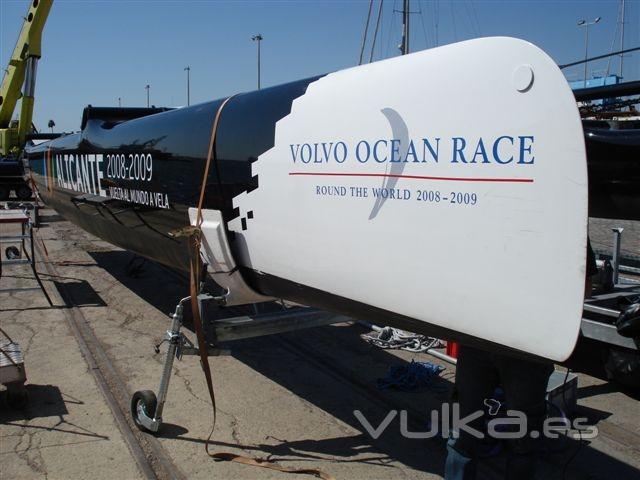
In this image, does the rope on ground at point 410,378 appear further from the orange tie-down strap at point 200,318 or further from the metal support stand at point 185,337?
the orange tie-down strap at point 200,318

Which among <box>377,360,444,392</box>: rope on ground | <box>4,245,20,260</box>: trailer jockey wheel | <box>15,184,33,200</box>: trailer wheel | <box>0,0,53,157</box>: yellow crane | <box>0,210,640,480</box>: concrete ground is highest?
<box>0,0,53,157</box>: yellow crane

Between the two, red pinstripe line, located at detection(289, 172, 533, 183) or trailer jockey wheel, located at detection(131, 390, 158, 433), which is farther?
trailer jockey wheel, located at detection(131, 390, 158, 433)

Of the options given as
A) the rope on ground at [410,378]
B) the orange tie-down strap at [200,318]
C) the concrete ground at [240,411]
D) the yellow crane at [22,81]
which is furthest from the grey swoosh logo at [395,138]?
the yellow crane at [22,81]

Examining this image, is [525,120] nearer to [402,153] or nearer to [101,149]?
[402,153]

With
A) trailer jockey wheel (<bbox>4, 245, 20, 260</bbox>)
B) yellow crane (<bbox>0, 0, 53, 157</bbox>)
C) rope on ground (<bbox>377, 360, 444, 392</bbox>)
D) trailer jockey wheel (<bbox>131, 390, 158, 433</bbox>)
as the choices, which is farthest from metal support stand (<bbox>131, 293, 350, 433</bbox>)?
yellow crane (<bbox>0, 0, 53, 157</bbox>)

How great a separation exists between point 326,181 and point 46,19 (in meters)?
15.5

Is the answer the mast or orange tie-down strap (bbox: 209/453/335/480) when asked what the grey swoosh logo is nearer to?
orange tie-down strap (bbox: 209/453/335/480)

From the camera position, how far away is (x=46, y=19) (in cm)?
1529

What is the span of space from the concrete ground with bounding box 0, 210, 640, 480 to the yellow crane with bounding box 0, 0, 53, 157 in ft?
38.1

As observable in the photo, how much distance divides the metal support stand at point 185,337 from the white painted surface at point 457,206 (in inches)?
32.7

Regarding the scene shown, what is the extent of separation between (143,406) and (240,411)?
67 cm

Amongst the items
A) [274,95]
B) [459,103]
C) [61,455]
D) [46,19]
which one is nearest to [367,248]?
[459,103]

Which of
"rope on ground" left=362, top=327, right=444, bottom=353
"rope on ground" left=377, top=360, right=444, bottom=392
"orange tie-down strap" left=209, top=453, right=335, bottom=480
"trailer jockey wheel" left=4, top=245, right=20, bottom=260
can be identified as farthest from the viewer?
"trailer jockey wheel" left=4, top=245, right=20, bottom=260

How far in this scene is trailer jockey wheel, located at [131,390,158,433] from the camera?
3.65 metres
